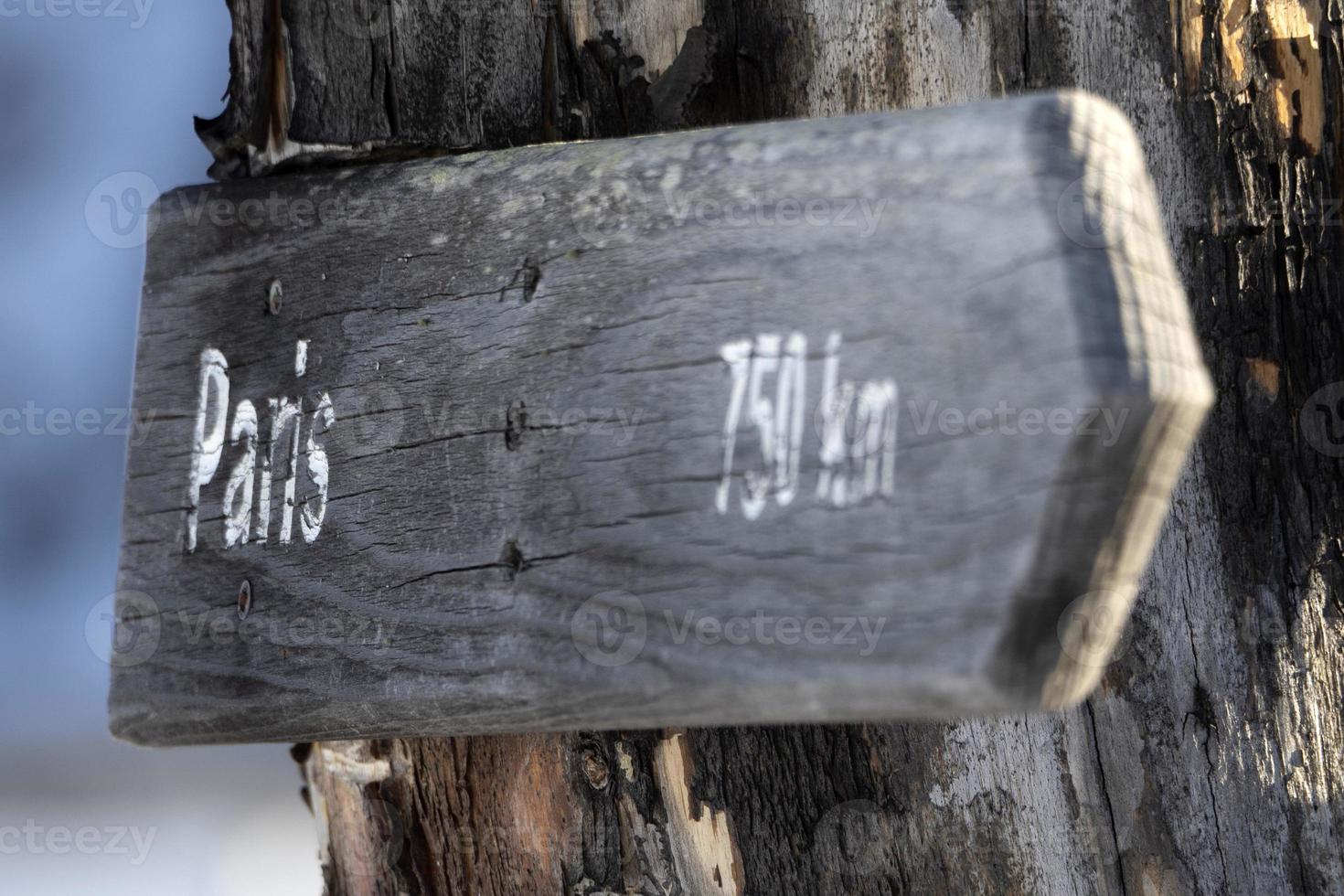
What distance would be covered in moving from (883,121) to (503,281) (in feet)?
1.31

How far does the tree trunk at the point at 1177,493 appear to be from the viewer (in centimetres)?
126

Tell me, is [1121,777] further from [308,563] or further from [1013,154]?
[308,563]

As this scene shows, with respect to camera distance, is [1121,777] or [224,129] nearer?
[1121,777]

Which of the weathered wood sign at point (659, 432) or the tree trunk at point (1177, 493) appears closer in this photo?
the weathered wood sign at point (659, 432)

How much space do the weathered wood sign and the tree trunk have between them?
11.0 inches

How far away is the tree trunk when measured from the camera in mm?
1260

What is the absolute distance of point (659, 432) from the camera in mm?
920

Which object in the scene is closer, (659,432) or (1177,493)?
(659,432)

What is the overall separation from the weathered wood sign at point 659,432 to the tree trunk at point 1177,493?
278 millimetres

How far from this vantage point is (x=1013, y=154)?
0.83 meters

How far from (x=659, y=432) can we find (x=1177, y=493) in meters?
0.75

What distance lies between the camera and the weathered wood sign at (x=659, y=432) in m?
0.79

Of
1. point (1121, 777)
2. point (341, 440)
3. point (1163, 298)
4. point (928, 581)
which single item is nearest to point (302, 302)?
point (341, 440)

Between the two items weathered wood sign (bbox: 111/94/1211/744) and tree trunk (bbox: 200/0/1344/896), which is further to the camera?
tree trunk (bbox: 200/0/1344/896)
